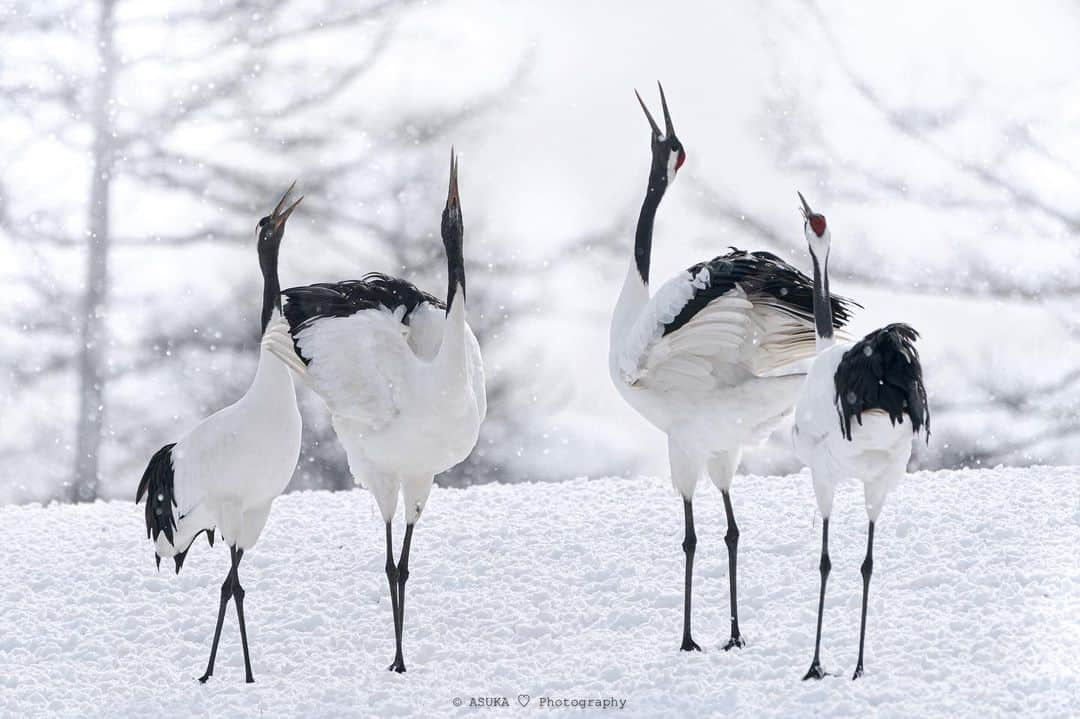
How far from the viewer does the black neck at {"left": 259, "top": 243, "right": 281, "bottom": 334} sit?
5.54 metres

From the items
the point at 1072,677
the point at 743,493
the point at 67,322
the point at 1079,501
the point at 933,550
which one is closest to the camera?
the point at 1072,677

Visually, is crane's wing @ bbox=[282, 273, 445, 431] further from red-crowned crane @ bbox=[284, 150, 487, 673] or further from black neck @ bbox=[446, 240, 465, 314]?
black neck @ bbox=[446, 240, 465, 314]

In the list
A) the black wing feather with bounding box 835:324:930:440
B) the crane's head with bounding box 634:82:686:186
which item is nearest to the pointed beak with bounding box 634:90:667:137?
the crane's head with bounding box 634:82:686:186

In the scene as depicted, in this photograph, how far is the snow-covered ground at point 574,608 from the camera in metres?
5.25


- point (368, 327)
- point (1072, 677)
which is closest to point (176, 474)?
point (368, 327)

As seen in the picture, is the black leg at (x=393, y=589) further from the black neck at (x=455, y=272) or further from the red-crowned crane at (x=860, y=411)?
the red-crowned crane at (x=860, y=411)

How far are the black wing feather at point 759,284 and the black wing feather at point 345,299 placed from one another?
1.35 metres

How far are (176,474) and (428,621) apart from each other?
1.60 meters

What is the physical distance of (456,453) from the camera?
5.73m

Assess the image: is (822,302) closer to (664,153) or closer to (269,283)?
(664,153)

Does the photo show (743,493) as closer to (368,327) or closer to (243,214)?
(368,327)

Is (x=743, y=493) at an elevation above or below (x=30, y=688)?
above

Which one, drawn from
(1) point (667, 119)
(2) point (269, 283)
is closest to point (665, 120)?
(1) point (667, 119)

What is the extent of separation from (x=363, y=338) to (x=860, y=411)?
2173 mm
